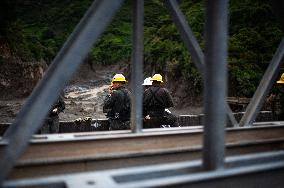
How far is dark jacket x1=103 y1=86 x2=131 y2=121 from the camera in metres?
7.95

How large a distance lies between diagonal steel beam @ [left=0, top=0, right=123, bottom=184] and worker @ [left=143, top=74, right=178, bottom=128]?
5820mm

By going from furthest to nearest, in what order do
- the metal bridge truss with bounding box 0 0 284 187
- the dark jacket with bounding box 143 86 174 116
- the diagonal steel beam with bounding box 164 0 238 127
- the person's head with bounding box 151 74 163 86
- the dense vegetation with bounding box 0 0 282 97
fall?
the dense vegetation with bounding box 0 0 282 97 < the person's head with bounding box 151 74 163 86 < the dark jacket with bounding box 143 86 174 116 < the diagonal steel beam with bounding box 164 0 238 127 < the metal bridge truss with bounding box 0 0 284 187

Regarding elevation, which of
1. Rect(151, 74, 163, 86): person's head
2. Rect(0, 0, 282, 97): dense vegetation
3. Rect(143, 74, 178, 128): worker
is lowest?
Rect(143, 74, 178, 128): worker

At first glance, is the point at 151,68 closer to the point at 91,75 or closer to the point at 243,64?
the point at 243,64

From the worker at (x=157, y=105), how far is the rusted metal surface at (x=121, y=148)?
3647 millimetres

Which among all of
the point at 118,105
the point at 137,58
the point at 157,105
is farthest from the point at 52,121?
the point at 137,58

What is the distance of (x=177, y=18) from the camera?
14.9ft

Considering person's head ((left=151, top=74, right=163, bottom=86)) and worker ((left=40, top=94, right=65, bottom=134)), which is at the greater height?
person's head ((left=151, top=74, right=163, bottom=86))

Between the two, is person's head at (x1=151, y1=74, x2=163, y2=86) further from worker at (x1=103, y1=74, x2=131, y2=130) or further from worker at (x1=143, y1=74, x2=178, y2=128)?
worker at (x1=103, y1=74, x2=131, y2=130)

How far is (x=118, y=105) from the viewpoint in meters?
7.98

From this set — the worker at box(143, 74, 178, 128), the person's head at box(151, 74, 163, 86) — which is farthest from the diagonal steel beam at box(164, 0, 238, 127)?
the person's head at box(151, 74, 163, 86)

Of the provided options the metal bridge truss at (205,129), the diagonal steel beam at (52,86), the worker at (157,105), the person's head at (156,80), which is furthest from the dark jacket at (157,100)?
the diagonal steel beam at (52,86)

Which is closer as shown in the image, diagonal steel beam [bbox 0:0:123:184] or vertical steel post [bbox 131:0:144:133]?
diagonal steel beam [bbox 0:0:123:184]

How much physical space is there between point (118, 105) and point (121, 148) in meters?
4.09
